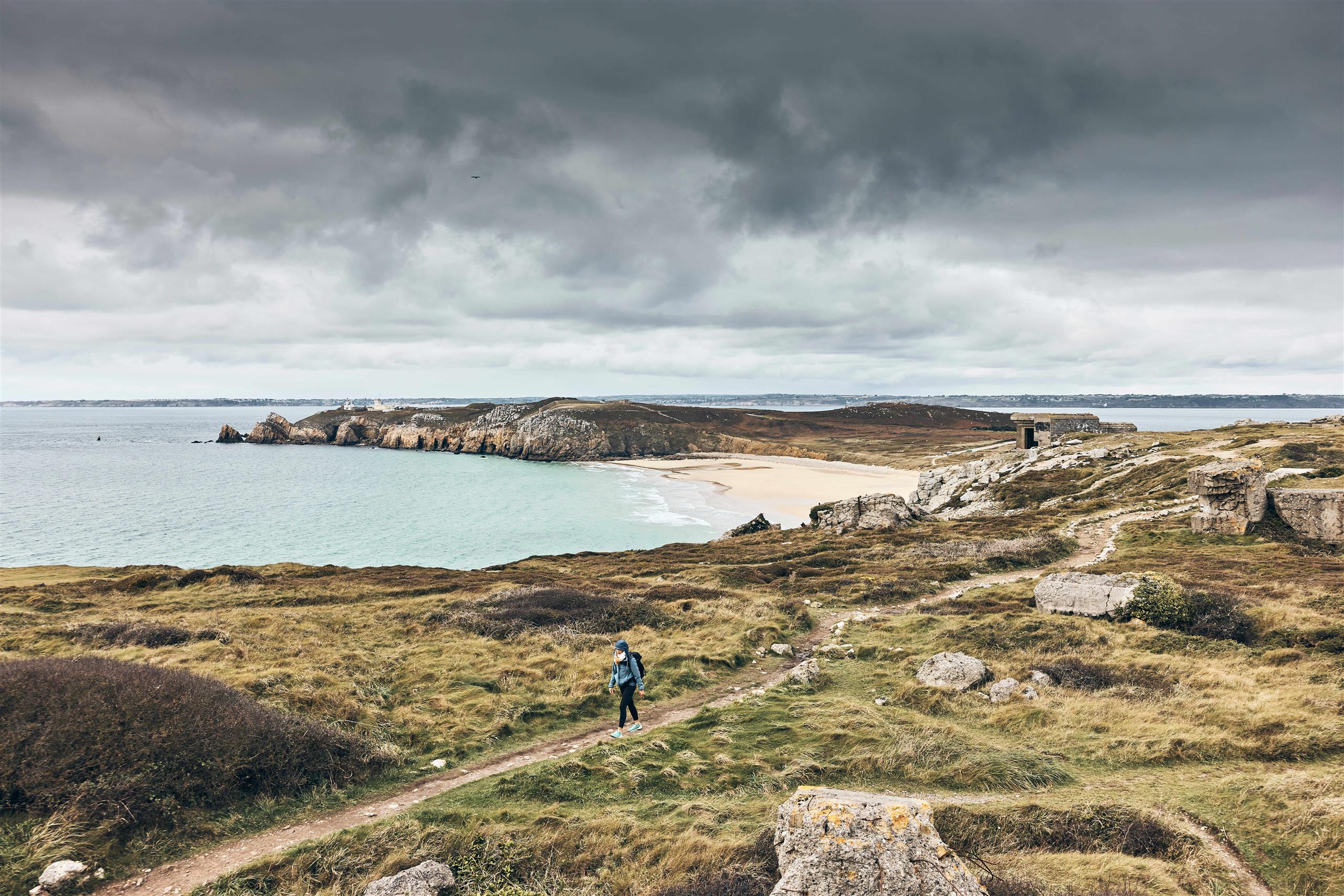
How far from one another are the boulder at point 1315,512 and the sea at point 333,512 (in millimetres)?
42905

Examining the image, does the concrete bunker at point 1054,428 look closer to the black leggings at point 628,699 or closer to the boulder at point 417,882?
the black leggings at point 628,699

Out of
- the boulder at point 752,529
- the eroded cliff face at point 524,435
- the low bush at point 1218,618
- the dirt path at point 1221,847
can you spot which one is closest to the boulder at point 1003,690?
the dirt path at point 1221,847

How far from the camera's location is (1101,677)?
14250 mm

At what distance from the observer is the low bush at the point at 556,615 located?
20.9m

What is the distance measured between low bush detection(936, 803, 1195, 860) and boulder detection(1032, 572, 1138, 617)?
12.4 meters

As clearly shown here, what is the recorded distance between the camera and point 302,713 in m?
12.7

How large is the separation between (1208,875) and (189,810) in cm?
1399

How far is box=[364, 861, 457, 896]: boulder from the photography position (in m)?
7.33

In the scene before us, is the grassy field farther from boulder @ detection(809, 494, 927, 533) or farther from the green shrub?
boulder @ detection(809, 494, 927, 533)

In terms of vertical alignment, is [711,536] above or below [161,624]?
below

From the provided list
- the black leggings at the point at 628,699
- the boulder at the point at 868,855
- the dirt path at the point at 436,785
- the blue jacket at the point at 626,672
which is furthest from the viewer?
the blue jacket at the point at 626,672

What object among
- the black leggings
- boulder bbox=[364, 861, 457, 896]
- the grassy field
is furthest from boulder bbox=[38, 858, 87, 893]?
the black leggings

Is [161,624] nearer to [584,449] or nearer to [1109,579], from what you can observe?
[1109,579]

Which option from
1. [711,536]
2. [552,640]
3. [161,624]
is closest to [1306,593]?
[552,640]
